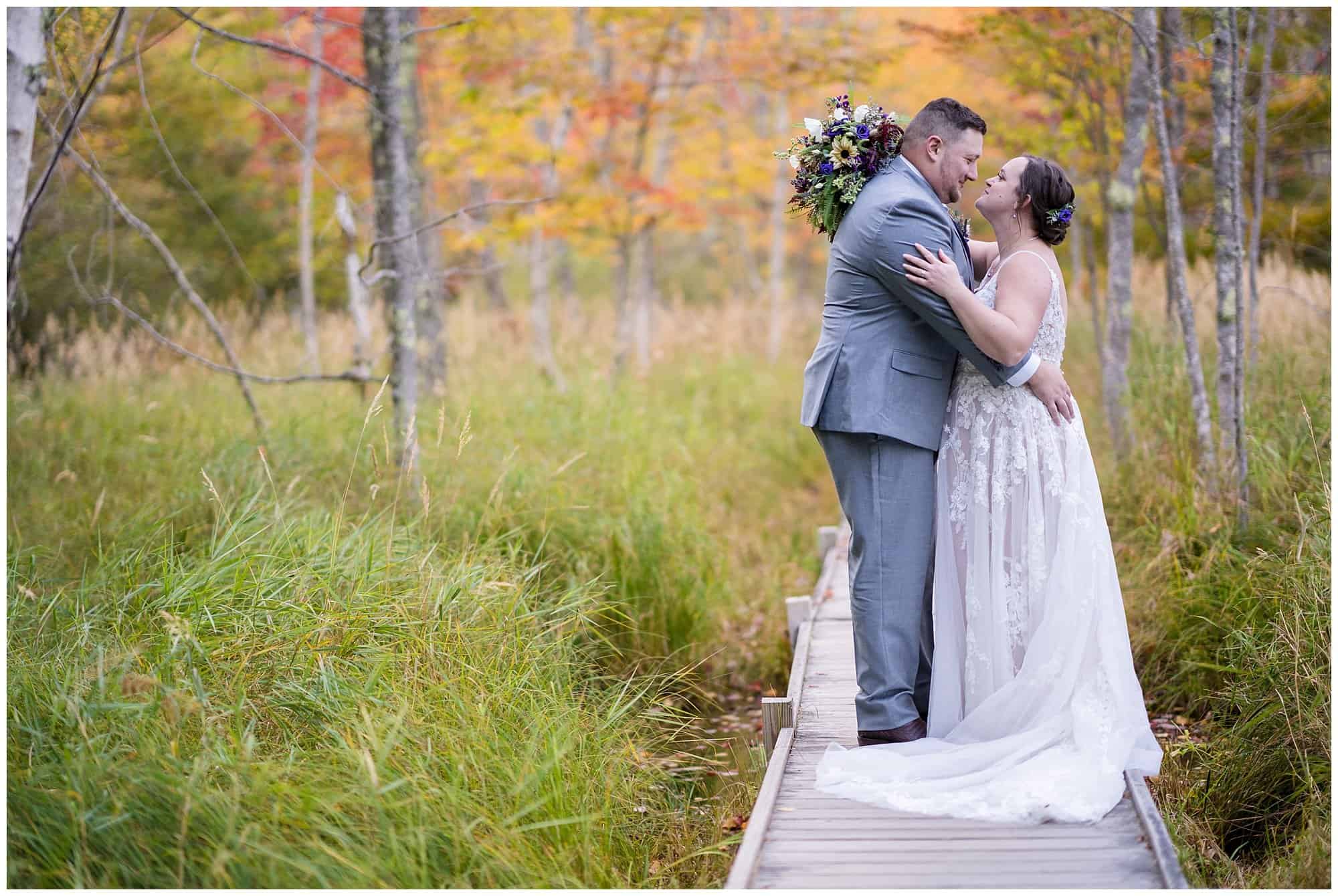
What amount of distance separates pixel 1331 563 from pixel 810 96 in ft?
28.3

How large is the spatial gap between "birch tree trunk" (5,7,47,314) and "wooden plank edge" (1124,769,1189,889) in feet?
14.1

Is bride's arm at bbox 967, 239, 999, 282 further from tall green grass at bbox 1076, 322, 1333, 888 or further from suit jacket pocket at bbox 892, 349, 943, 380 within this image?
tall green grass at bbox 1076, 322, 1333, 888

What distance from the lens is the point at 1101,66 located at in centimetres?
762

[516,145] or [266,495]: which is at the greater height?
[516,145]

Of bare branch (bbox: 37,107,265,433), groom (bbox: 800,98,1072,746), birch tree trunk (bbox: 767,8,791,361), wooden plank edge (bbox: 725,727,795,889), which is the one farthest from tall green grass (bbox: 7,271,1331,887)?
birch tree trunk (bbox: 767,8,791,361)

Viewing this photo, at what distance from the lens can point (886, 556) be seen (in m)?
3.63

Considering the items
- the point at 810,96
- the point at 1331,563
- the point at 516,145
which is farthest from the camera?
the point at 810,96

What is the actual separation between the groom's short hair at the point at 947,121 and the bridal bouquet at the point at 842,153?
9cm

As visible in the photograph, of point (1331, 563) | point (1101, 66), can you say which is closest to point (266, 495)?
point (1331, 563)

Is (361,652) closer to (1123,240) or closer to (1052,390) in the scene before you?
(1052,390)

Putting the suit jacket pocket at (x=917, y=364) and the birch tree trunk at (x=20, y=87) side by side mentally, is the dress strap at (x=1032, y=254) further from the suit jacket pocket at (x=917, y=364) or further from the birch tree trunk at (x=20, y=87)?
the birch tree trunk at (x=20, y=87)

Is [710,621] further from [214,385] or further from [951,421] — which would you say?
[214,385]

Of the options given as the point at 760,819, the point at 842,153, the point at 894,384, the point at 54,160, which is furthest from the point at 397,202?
the point at 760,819

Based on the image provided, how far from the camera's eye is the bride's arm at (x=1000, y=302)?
3332mm
